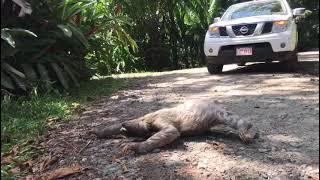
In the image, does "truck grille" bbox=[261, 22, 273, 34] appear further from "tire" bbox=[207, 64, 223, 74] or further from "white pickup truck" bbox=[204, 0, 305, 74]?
"tire" bbox=[207, 64, 223, 74]

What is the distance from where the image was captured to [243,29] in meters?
8.73

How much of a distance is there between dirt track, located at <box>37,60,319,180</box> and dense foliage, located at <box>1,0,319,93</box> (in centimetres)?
117

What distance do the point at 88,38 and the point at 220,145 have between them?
4832mm

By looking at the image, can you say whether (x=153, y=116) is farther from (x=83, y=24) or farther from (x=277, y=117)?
(x=83, y=24)

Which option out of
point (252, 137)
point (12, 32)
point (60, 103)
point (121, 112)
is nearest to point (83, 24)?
point (12, 32)

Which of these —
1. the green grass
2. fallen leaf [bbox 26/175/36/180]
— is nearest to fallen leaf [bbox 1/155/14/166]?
the green grass

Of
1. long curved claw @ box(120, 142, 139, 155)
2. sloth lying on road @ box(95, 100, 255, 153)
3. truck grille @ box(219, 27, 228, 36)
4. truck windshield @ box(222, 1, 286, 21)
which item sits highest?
truck windshield @ box(222, 1, 286, 21)

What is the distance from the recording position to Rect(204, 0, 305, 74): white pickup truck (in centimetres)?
843

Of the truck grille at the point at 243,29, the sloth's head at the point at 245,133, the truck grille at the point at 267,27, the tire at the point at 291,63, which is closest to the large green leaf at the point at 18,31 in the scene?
the sloth's head at the point at 245,133

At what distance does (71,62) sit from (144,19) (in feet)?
18.6

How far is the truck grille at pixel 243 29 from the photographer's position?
866cm

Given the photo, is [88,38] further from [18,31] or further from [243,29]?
[243,29]

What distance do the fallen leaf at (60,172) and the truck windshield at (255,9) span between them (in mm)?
6267

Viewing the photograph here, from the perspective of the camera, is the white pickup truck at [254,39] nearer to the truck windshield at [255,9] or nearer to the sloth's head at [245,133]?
the truck windshield at [255,9]
